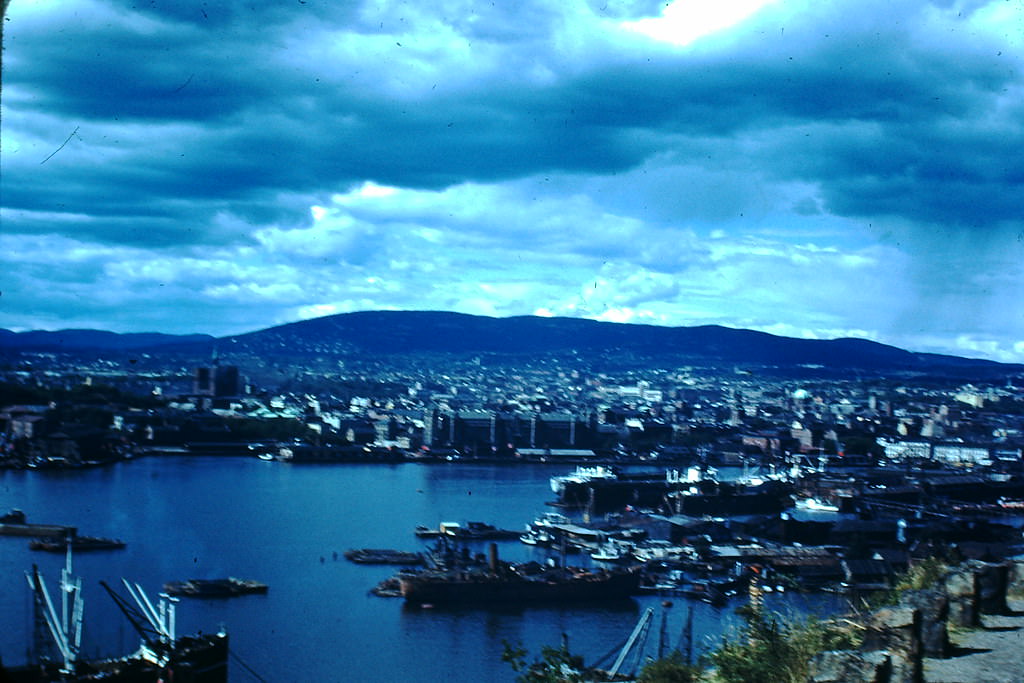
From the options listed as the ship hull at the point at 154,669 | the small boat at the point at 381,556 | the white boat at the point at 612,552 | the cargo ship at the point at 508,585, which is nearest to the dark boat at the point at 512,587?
the cargo ship at the point at 508,585

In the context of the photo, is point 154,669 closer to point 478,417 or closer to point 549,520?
point 549,520

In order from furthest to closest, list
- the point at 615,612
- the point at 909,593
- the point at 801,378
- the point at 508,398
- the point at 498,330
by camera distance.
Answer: the point at 498,330
the point at 801,378
the point at 508,398
the point at 615,612
the point at 909,593

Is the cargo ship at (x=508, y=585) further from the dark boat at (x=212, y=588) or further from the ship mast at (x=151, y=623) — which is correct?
the ship mast at (x=151, y=623)

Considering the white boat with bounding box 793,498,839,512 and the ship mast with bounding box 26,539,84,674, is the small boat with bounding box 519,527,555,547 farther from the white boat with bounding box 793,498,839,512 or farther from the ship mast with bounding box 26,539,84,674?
the ship mast with bounding box 26,539,84,674

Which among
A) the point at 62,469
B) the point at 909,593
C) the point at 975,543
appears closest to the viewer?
the point at 909,593

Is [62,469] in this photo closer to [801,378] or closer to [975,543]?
[975,543]

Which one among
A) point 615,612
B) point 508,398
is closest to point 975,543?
point 615,612
